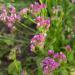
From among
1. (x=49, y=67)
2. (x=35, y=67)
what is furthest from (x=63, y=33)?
(x=49, y=67)

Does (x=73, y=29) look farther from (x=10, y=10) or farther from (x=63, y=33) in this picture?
(x=10, y=10)

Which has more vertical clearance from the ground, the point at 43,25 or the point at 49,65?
the point at 43,25

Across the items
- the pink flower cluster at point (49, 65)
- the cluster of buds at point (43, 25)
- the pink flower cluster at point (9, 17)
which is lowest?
the pink flower cluster at point (49, 65)

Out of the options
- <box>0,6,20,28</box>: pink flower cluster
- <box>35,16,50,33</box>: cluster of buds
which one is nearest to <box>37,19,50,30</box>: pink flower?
<box>35,16,50,33</box>: cluster of buds

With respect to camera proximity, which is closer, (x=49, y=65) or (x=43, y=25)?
(x=49, y=65)

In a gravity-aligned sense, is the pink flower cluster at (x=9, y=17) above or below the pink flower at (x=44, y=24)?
above

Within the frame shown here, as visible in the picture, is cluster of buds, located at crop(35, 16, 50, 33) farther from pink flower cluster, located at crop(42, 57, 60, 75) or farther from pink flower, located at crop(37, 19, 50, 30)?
pink flower cluster, located at crop(42, 57, 60, 75)

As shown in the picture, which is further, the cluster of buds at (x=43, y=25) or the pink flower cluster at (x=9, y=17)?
the pink flower cluster at (x=9, y=17)

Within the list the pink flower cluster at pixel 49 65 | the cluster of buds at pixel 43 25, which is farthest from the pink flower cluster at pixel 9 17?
the pink flower cluster at pixel 49 65

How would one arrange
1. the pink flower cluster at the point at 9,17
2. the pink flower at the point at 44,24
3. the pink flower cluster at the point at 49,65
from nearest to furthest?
the pink flower cluster at the point at 49,65, the pink flower at the point at 44,24, the pink flower cluster at the point at 9,17

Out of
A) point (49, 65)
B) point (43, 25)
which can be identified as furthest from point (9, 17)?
point (49, 65)

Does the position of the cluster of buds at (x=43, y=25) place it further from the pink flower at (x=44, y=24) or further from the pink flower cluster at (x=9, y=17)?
the pink flower cluster at (x=9, y=17)

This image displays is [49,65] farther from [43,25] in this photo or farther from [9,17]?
[9,17]
